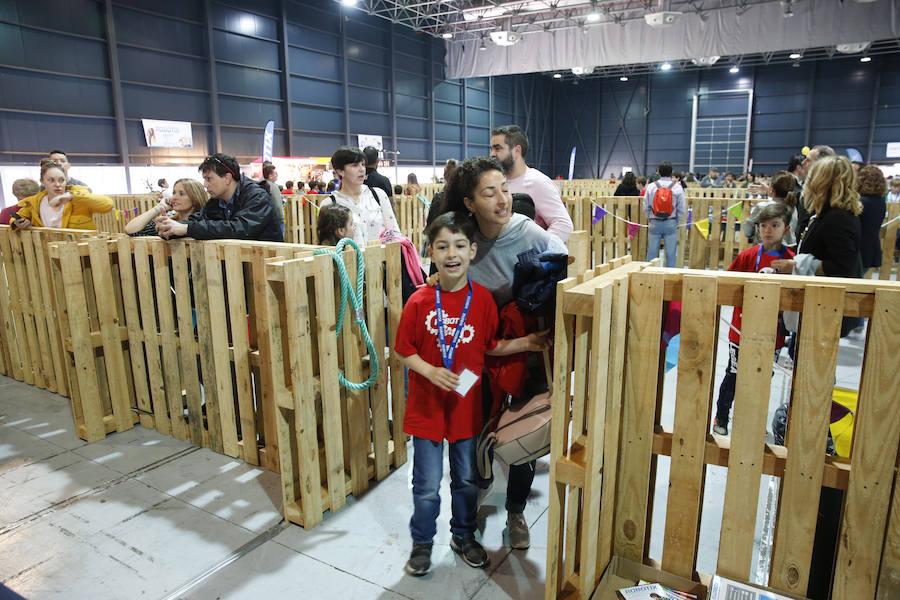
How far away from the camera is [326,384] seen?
3008mm

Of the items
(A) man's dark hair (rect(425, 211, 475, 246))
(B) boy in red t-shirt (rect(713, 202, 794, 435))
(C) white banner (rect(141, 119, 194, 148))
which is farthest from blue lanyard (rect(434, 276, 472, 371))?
(C) white banner (rect(141, 119, 194, 148))

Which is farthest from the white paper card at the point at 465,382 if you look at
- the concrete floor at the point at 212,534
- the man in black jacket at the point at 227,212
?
the man in black jacket at the point at 227,212

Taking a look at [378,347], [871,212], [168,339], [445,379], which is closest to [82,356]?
[168,339]

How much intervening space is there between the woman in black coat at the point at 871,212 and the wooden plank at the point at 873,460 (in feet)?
9.74

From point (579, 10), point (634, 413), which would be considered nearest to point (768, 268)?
point (634, 413)

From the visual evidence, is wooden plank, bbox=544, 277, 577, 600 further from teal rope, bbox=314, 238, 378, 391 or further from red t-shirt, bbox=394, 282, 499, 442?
teal rope, bbox=314, 238, 378, 391

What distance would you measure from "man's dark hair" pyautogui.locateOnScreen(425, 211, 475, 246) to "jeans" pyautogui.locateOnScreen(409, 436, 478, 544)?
3.26 feet

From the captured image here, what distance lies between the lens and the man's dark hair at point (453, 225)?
2477 millimetres

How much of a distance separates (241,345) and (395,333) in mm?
1006

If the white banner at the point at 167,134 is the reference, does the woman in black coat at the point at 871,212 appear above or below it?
below

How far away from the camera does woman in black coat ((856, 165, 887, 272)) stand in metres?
4.10

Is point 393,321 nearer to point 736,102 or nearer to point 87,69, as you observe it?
point 87,69

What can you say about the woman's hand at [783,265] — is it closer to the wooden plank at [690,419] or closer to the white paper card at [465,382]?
the wooden plank at [690,419]

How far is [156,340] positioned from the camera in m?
3.98
